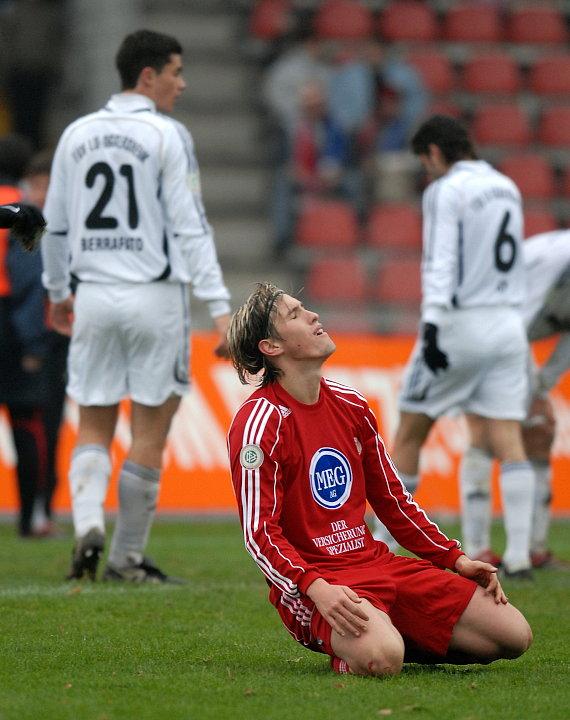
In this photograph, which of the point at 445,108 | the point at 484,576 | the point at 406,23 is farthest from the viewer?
the point at 406,23

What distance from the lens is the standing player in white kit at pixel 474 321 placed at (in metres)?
7.66

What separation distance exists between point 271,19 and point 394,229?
3227 mm

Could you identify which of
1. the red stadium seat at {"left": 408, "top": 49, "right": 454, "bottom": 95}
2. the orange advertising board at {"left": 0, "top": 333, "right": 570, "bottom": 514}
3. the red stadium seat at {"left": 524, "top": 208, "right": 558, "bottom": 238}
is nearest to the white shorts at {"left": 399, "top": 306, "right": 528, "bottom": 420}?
the orange advertising board at {"left": 0, "top": 333, "right": 570, "bottom": 514}

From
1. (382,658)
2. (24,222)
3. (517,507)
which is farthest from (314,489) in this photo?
(517,507)

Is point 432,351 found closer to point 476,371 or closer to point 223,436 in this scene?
point 476,371

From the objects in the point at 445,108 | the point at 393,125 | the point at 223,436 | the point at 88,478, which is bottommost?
the point at 223,436

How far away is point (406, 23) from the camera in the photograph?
688 inches

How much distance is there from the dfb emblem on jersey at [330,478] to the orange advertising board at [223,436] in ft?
20.5

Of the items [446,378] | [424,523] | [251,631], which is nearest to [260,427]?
[424,523]

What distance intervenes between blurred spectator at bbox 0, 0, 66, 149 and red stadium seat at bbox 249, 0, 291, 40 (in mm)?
2409

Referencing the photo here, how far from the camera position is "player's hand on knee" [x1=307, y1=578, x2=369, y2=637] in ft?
15.0

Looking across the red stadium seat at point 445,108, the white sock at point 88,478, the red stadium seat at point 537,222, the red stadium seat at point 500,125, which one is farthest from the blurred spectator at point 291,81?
the white sock at point 88,478

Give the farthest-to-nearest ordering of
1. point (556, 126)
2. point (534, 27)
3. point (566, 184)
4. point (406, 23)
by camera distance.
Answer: point (534, 27)
point (406, 23)
point (556, 126)
point (566, 184)

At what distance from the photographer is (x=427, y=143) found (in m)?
7.89
